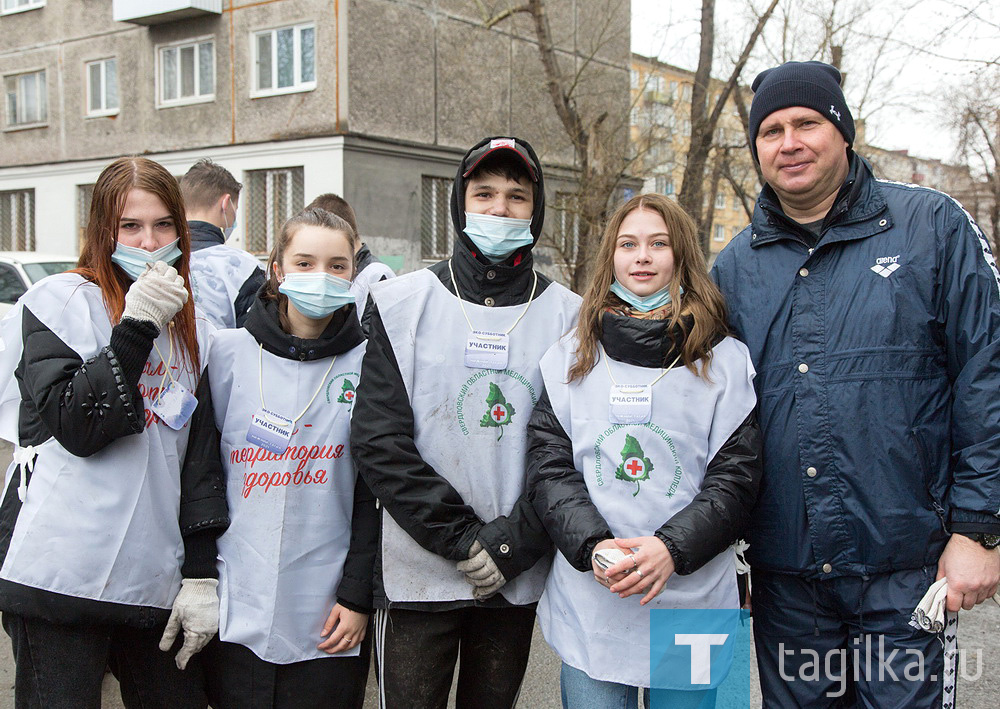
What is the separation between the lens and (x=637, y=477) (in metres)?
2.43

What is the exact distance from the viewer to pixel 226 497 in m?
2.63

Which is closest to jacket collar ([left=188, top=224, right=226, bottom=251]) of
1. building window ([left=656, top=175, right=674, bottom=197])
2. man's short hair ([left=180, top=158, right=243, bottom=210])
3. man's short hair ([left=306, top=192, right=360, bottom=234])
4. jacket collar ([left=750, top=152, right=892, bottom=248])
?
man's short hair ([left=180, top=158, right=243, bottom=210])

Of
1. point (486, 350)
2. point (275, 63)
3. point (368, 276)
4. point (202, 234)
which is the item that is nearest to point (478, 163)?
point (486, 350)

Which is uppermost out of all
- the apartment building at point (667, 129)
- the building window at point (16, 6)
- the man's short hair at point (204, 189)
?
the building window at point (16, 6)

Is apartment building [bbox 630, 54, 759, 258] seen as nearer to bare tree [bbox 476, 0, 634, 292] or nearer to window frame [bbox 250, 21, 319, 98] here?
bare tree [bbox 476, 0, 634, 292]

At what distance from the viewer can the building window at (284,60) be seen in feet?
55.9

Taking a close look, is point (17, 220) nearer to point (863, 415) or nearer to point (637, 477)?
point (637, 477)

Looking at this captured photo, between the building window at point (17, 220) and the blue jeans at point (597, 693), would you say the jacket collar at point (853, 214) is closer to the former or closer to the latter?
the blue jeans at point (597, 693)

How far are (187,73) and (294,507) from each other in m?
18.8

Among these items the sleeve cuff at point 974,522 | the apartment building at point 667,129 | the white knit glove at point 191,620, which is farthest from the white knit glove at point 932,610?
the apartment building at point 667,129

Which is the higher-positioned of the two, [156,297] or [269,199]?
[269,199]

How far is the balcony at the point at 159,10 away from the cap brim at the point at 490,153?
57.7 ft

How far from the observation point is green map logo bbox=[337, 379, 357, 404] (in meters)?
2.74

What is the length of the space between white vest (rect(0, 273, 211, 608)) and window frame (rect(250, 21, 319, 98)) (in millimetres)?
15541
